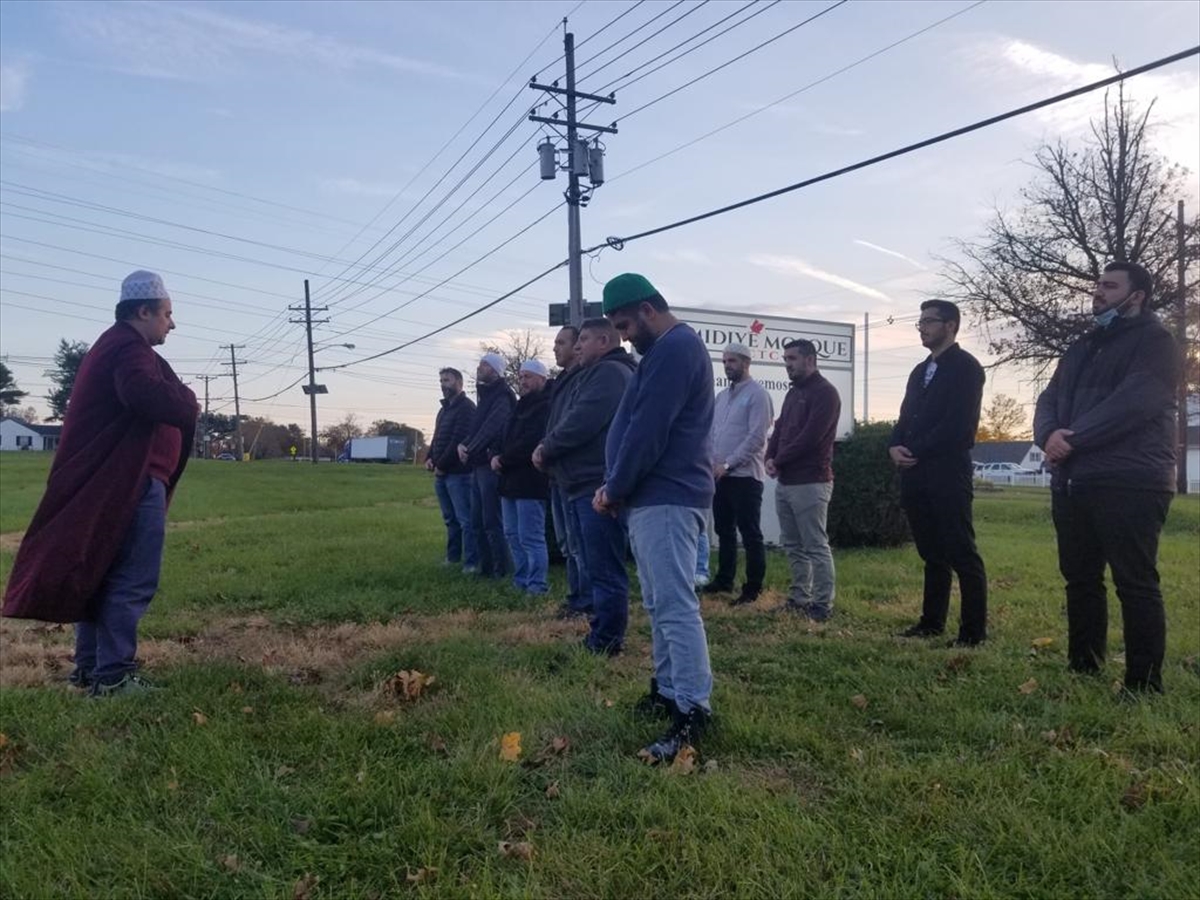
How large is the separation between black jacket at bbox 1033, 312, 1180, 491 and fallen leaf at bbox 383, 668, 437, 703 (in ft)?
10.4

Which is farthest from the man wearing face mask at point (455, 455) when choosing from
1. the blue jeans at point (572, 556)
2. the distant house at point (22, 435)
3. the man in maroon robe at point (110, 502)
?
the distant house at point (22, 435)

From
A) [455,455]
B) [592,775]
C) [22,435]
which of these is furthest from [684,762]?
[22,435]

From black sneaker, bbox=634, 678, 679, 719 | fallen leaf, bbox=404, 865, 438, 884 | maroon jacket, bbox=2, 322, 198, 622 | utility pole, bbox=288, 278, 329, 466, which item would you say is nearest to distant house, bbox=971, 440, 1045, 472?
utility pole, bbox=288, 278, 329, 466

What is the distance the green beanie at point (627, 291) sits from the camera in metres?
3.83

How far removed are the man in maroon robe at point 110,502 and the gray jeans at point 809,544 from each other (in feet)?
13.2

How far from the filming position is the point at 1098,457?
A: 425 cm

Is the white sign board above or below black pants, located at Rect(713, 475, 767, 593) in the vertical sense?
above

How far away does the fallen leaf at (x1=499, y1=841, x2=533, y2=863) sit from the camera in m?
2.74

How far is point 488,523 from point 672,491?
4.69m

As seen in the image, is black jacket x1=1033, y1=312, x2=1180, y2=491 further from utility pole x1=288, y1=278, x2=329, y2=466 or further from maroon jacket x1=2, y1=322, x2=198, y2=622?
utility pole x1=288, y1=278, x2=329, y2=466

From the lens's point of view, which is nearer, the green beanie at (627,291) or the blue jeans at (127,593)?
the green beanie at (627,291)

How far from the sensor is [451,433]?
8516mm

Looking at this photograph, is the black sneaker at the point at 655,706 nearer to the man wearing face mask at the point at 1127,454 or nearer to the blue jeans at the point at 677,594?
the blue jeans at the point at 677,594

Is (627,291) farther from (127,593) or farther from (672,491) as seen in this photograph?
(127,593)
